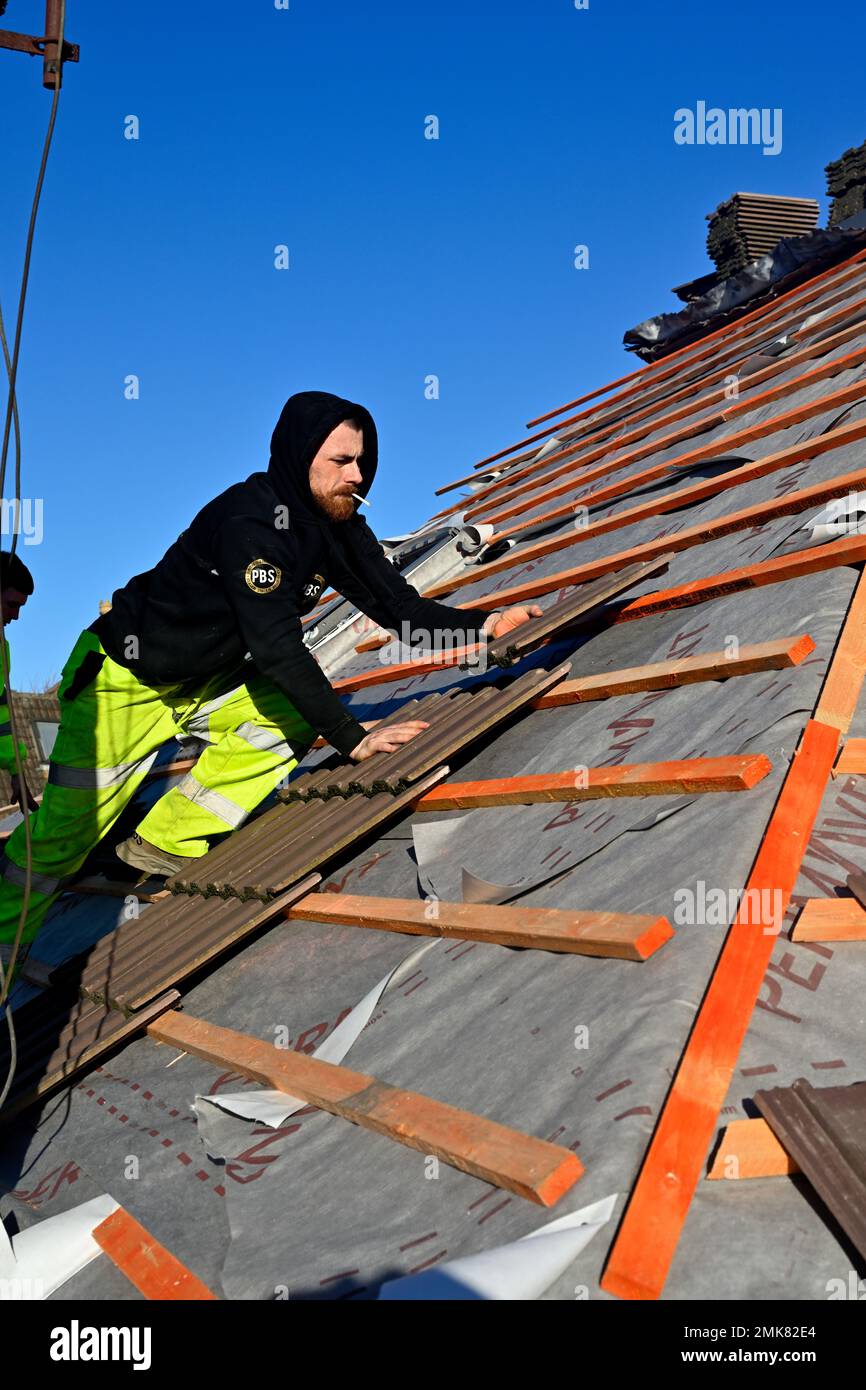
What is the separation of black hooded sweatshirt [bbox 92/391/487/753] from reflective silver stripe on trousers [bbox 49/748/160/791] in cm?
37

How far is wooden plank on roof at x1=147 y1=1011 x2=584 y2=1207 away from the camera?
1.68 m

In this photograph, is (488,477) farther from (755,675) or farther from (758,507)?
(755,675)

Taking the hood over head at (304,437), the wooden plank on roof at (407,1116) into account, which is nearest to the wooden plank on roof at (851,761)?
the wooden plank on roof at (407,1116)

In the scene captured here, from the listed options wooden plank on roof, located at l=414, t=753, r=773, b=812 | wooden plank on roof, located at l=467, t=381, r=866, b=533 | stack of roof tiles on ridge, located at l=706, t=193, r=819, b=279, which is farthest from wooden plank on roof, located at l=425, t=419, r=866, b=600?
stack of roof tiles on ridge, located at l=706, t=193, r=819, b=279

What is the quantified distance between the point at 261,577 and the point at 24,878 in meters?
1.47

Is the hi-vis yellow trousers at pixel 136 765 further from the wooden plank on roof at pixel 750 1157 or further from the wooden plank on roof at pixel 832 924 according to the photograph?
the wooden plank on roof at pixel 750 1157

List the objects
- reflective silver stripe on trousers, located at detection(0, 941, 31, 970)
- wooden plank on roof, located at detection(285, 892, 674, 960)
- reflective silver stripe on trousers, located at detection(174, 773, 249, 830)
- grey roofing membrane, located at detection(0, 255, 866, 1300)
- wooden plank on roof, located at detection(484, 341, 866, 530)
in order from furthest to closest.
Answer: wooden plank on roof, located at detection(484, 341, 866, 530)
reflective silver stripe on trousers, located at detection(174, 773, 249, 830)
reflective silver stripe on trousers, located at detection(0, 941, 31, 970)
wooden plank on roof, located at detection(285, 892, 674, 960)
grey roofing membrane, located at detection(0, 255, 866, 1300)

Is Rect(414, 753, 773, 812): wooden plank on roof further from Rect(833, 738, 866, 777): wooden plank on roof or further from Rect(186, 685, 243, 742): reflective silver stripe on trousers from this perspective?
Rect(186, 685, 243, 742): reflective silver stripe on trousers

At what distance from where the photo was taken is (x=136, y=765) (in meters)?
4.18

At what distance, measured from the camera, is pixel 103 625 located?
13.4 ft

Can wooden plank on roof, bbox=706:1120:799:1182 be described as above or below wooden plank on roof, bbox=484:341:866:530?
below
